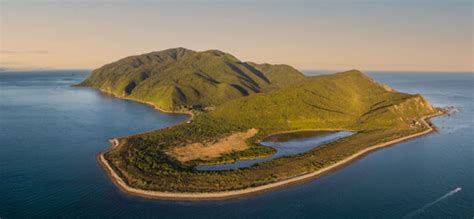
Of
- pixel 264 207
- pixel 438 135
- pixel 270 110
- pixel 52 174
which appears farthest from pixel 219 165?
pixel 438 135

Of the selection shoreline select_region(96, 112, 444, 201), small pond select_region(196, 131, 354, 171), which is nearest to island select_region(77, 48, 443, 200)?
shoreline select_region(96, 112, 444, 201)

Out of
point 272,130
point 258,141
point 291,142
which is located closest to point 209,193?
point 258,141

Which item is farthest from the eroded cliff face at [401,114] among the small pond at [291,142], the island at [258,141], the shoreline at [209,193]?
the shoreline at [209,193]

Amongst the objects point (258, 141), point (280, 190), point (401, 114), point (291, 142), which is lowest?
point (258, 141)

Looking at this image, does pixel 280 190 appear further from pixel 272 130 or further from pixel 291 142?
pixel 272 130

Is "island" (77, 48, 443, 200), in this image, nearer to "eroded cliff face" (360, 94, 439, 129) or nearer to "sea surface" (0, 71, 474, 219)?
"eroded cliff face" (360, 94, 439, 129)

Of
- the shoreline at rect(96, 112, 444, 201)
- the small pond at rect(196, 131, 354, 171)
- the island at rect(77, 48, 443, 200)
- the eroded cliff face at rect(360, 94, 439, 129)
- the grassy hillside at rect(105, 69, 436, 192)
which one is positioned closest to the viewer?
the shoreline at rect(96, 112, 444, 201)

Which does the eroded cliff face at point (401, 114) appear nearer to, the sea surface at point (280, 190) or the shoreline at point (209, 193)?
the sea surface at point (280, 190)

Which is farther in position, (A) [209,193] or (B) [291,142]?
(B) [291,142]

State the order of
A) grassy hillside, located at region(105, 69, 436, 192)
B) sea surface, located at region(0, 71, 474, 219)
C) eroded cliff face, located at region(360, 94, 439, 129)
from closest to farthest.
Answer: sea surface, located at region(0, 71, 474, 219) → grassy hillside, located at region(105, 69, 436, 192) → eroded cliff face, located at region(360, 94, 439, 129)
